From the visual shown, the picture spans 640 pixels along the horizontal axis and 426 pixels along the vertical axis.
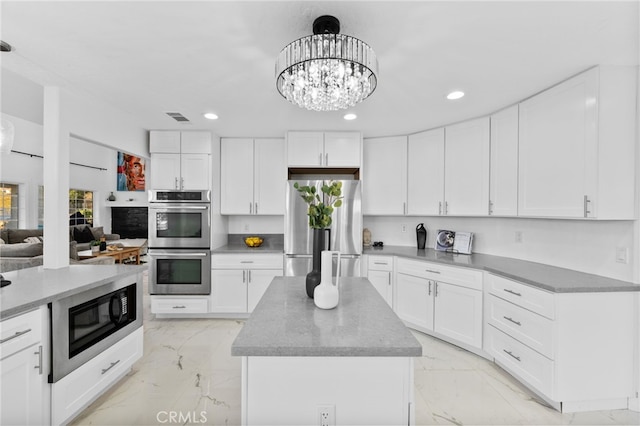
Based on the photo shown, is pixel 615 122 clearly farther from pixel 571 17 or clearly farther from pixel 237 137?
pixel 237 137

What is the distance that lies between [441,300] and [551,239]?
44.3 inches

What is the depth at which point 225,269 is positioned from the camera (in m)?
3.57

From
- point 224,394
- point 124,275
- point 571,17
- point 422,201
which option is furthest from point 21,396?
point 422,201

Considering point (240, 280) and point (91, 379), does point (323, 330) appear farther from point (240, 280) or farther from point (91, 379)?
point (240, 280)

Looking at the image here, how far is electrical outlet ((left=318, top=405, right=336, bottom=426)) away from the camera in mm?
1135

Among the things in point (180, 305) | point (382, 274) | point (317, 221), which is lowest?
point (180, 305)

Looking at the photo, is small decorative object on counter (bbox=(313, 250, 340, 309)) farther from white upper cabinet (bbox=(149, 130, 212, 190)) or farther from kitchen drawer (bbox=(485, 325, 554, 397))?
white upper cabinet (bbox=(149, 130, 212, 190))

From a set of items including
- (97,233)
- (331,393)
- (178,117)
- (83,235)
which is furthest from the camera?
(97,233)

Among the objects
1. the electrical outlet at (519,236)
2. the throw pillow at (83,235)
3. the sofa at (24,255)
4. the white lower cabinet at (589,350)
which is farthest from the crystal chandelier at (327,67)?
the throw pillow at (83,235)

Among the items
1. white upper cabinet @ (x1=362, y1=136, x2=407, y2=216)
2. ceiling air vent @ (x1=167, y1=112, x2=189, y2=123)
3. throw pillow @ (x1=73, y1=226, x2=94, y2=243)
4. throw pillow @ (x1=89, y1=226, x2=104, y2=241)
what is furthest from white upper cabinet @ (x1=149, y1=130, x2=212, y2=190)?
throw pillow @ (x1=89, y1=226, x2=104, y2=241)

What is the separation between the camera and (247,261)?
3.57m

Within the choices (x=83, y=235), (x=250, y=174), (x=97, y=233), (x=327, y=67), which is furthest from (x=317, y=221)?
(x=97, y=233)

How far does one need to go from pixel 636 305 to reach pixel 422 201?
6.46 ft

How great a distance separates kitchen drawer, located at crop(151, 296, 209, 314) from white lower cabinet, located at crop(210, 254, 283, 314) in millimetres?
119
